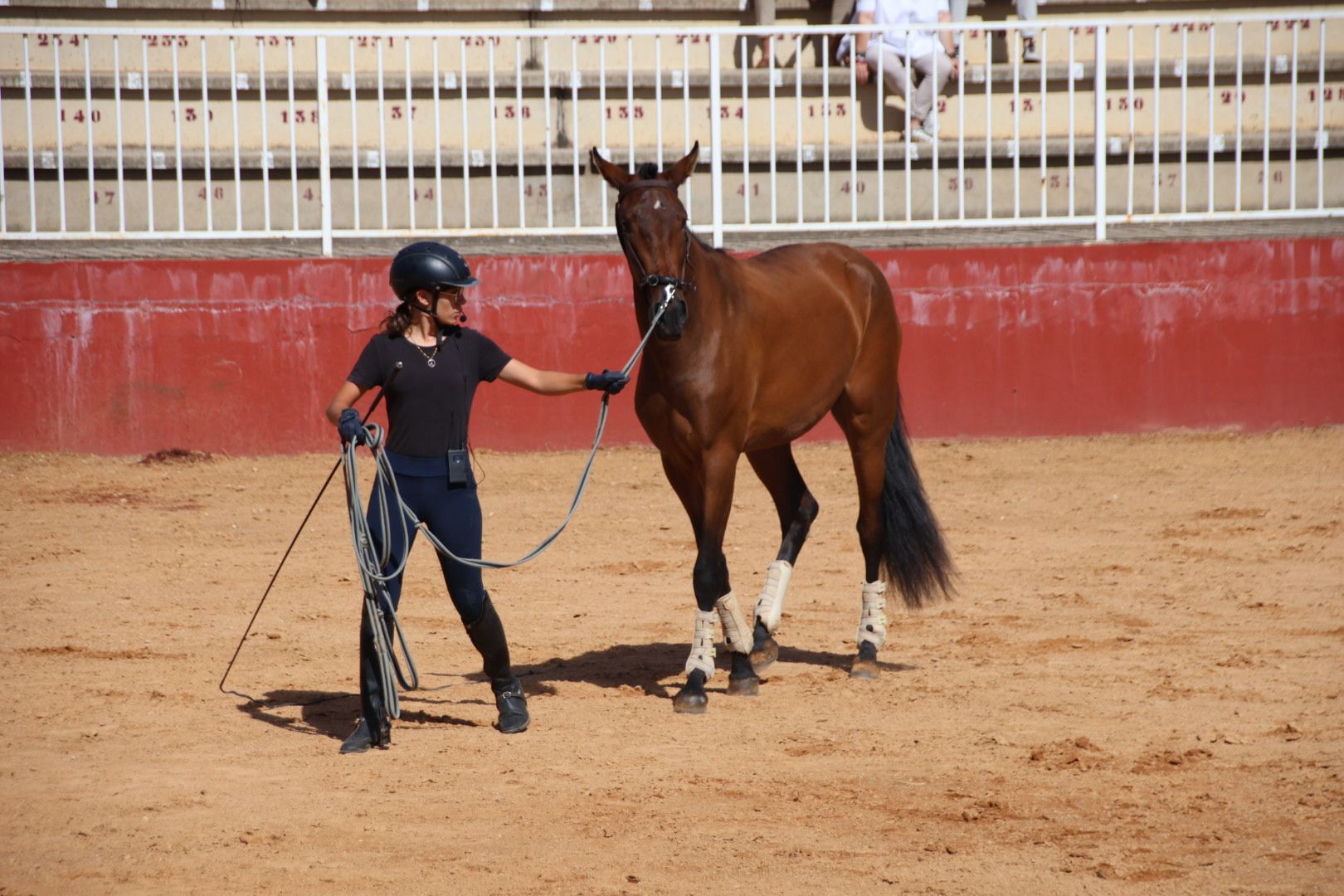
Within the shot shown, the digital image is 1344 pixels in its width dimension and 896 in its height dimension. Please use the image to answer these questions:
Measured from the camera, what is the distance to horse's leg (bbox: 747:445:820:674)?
649cm

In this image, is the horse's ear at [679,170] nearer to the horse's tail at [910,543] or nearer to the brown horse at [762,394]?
the brown horse at [762,394]

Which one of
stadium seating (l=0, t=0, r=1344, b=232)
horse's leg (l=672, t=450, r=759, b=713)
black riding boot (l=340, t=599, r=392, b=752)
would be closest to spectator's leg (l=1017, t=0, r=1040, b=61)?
stadium seating (l=0, t=0, r=1344, b=232)

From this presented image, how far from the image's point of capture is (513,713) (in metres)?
5.57

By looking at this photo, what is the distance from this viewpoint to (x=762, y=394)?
630 cm

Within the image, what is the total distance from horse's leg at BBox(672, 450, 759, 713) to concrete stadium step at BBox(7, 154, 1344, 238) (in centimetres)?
574

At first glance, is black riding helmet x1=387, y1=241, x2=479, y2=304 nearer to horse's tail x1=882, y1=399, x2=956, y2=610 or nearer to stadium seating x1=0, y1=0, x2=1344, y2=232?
horse's tail x1=882, y1=399, x2=956, y2=610

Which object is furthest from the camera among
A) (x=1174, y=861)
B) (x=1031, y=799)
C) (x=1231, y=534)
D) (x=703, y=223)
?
(x=703, y=223)

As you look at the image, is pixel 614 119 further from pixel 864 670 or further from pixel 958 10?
pixel 864 670

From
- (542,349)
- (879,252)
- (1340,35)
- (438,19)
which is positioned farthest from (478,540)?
(1340,35)

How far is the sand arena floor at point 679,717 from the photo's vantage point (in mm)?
4246

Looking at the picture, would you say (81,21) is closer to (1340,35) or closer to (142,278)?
(142,278)

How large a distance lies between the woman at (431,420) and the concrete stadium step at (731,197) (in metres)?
6.16

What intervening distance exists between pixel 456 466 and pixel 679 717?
4.29 ft

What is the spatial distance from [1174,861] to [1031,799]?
2.00 ft
